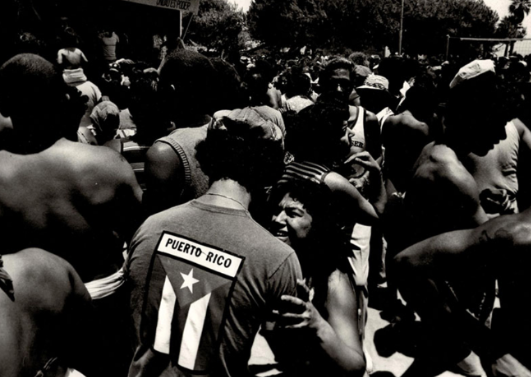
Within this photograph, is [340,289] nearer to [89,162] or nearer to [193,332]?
[193,332]

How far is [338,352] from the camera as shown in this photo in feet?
5.90

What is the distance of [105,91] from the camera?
723cm

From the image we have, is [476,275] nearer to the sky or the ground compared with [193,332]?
nearer to the ground

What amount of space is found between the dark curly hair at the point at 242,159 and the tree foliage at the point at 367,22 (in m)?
57.6

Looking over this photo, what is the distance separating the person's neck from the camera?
1845 mm

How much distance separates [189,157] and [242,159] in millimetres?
963

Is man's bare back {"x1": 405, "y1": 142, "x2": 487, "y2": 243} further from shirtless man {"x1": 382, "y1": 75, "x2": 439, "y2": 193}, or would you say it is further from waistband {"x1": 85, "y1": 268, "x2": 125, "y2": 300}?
waistband {"x1": 85, "y1": 268, "x2": 125, "y2": 300}

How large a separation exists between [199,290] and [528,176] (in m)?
2.99

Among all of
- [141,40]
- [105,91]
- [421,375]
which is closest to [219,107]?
[421,375]

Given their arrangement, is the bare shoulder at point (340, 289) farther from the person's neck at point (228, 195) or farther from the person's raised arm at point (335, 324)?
the person's neck at point (228, 195)

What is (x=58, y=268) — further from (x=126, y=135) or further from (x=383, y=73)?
→ (x=383, y=73)

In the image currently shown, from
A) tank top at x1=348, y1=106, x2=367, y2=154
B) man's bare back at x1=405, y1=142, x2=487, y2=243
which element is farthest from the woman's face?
tank top at x1=348, y1=106, x2=367, y2=154

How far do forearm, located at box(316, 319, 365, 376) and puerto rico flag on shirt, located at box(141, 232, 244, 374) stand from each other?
0.35m

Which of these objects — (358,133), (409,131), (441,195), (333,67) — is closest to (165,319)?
(441,195)
